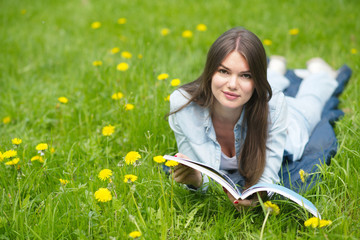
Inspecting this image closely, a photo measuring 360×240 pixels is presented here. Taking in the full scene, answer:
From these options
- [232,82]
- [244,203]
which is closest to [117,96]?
[232,82]

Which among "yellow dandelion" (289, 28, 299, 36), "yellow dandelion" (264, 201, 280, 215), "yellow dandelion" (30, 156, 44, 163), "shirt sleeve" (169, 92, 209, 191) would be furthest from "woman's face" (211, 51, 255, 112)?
"yellow dandelion" (289, 28, 299, 36)

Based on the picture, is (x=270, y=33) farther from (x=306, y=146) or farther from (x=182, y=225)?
(x=182, y=225)

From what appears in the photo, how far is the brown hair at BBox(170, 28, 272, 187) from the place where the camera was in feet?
6.08

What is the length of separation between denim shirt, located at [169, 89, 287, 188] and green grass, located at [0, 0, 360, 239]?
23 centimetres

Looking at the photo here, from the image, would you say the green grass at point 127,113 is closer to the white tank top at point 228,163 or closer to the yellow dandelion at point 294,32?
the yellow dandelion at point 294,32

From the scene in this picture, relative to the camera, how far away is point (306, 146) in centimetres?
253

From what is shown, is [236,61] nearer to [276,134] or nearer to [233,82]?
[233,82]

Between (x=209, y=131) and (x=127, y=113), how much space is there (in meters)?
0.69

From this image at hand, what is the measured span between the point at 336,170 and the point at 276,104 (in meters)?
0.48

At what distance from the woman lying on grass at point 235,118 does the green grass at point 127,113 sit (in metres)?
0.23

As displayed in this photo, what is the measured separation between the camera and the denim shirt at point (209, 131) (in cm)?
211

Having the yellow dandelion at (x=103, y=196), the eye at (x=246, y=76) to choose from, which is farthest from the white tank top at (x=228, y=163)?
the yellow dandelion at (x=103, y=196)

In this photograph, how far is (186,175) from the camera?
6.12 ft

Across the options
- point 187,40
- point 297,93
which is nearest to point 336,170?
point 297,93
